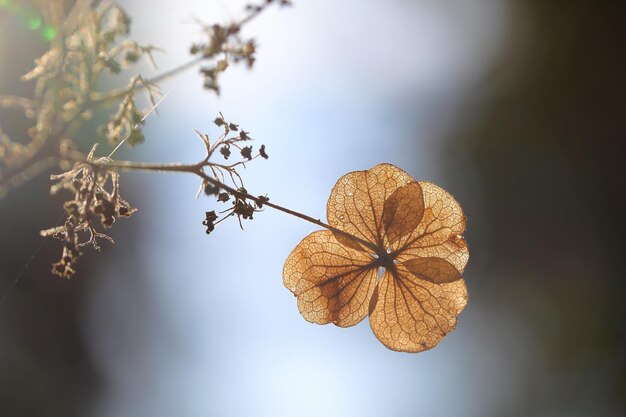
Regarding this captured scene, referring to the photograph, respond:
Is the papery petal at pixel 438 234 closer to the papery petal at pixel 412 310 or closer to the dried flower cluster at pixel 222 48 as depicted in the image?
the papery petal at pixel 412 310

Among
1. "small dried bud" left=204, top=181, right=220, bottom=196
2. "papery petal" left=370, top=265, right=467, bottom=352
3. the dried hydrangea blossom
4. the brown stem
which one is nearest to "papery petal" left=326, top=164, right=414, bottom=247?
the dried hydrangea blossom

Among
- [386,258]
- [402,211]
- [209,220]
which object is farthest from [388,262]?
[209,220]

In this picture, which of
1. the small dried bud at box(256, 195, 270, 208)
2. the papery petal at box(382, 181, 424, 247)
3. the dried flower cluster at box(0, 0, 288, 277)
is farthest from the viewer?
the papery petal at box(382, 181, 424, 247)

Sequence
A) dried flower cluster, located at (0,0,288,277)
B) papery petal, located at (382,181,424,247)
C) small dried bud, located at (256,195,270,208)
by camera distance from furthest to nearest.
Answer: papery petal, located at (382,181,424,247), small dried bud, located at (256,195,270,208), dried flower cluster, located at (0,0,288,277)

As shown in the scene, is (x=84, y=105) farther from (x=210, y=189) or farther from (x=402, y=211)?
(x=402, y=211)

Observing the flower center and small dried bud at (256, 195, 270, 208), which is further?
the flower center

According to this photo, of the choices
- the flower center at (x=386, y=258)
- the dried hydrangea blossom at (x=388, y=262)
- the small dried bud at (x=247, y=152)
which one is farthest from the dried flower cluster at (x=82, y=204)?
the flower center at (x=386, y=258)

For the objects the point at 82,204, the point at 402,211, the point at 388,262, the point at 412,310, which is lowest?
the point at 82,204

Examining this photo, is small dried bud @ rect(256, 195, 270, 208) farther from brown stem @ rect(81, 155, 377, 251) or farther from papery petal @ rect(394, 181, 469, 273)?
papery petal @ rect(394, 181, 469, 273)
